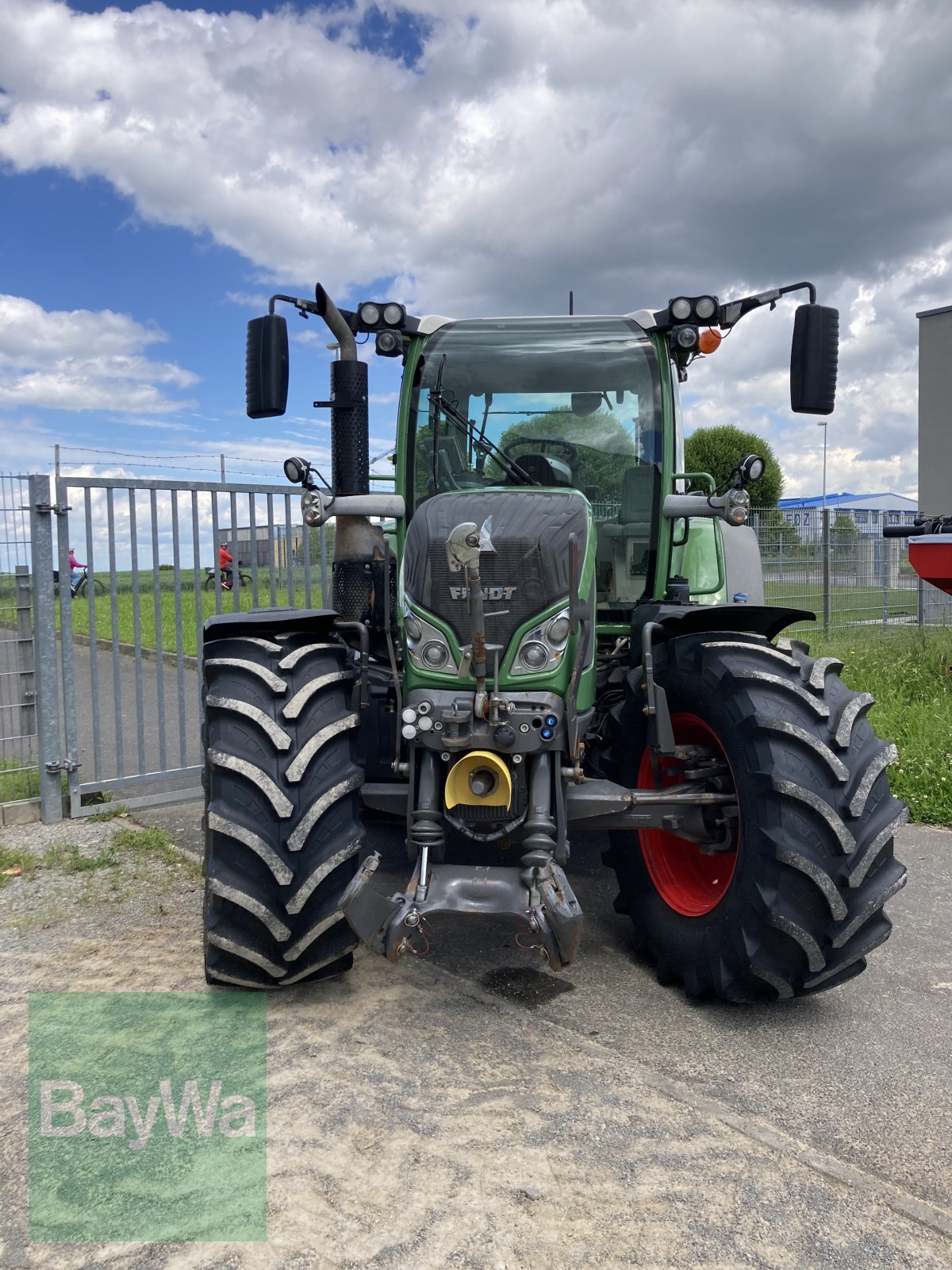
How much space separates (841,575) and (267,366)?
11.9 metres

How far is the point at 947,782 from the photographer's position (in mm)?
6109

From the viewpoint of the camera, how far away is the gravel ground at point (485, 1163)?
221 cm

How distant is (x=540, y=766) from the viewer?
3209mm

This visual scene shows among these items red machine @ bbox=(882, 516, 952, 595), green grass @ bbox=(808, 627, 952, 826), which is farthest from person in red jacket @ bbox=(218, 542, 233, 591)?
red machine @ bbox=(882, 516, 952, 595)

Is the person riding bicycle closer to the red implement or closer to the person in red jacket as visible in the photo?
the person in red jacket

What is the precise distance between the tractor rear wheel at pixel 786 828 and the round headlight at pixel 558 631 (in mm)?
494

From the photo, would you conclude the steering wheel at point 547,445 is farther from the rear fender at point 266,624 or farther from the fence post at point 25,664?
the fence post at point 25,664

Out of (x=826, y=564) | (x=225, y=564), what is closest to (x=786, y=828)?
(x=225, y=564)

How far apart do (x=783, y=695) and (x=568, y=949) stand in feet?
3.51

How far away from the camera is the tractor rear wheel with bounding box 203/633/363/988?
10.3ft

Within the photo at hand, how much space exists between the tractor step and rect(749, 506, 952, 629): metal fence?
11.0 metres

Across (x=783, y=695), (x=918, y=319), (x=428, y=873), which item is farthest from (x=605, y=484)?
(x=918, y=319)

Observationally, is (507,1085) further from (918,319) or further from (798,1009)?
(918,319)

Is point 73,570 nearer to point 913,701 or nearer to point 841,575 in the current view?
point 913,701
